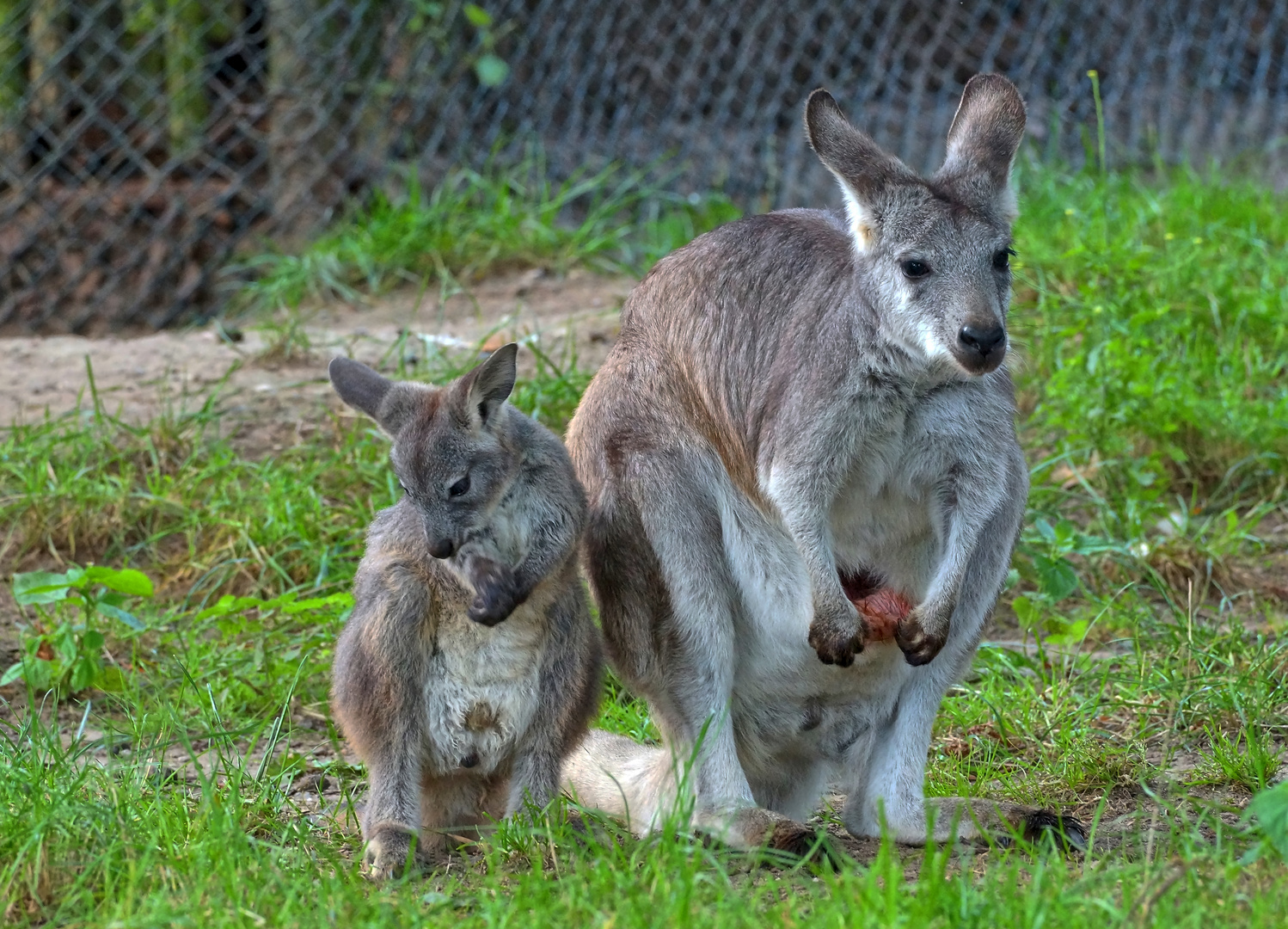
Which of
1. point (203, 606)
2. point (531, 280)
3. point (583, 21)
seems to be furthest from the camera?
point (583, 21)

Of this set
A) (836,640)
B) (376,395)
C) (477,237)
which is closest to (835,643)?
(836,640)

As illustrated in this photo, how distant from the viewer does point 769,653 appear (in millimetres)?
3588

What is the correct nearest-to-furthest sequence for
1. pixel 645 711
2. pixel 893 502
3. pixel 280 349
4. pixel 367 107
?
pixel 893 502
pixel 645 711
pixel 280 349
pixel 367 107

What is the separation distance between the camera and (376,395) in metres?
3.62

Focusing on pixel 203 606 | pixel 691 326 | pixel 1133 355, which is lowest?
pixel 203 606

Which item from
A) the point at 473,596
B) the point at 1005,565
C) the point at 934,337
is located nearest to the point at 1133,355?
the point at 1005,565

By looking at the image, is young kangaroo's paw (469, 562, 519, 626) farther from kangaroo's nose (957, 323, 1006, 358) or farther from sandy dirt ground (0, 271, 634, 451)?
sandy dirt ground (0, 271, 634, 451)

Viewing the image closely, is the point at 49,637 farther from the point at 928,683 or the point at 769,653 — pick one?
the point at 928,683

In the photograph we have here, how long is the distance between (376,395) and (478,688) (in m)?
0.73

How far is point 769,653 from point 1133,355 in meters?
2.69

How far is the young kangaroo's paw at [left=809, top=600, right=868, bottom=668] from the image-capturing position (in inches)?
134

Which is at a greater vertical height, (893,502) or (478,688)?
(893,502)

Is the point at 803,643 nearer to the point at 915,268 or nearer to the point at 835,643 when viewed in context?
the point at 835,643

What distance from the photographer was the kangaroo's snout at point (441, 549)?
331cm
